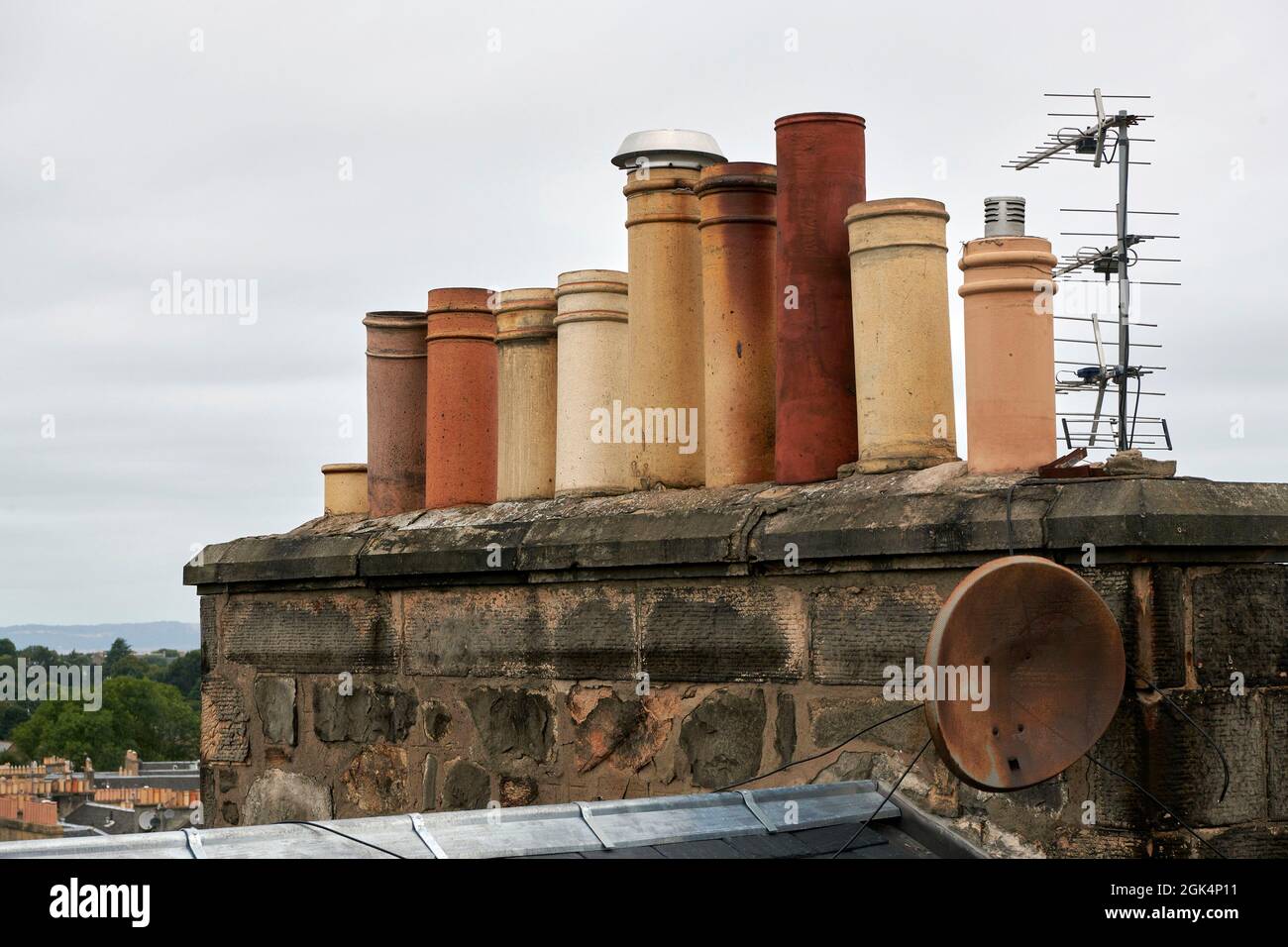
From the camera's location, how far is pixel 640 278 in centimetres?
499

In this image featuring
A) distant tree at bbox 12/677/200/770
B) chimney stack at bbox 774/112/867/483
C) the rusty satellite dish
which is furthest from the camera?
distant tree at bbox 12/677/200/770

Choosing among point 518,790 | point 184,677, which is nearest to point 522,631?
point 518,790

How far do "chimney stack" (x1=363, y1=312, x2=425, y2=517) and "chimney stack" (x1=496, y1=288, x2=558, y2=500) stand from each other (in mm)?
453

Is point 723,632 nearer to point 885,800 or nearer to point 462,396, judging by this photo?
point 885,800

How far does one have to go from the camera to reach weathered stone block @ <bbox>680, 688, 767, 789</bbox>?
4.33 meters

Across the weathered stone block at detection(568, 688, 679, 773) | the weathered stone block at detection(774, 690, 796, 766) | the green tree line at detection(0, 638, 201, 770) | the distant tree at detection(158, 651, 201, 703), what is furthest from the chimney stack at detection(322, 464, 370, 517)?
the distant tree at detection(158, 651, 201, 703)

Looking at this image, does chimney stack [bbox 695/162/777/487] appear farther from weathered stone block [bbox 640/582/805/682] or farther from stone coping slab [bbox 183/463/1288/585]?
weathered stone block [bbox 640/582/805/682]

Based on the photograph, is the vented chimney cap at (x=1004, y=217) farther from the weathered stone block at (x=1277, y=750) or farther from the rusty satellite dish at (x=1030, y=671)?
the weathered stone block at (x=1277, y=750)

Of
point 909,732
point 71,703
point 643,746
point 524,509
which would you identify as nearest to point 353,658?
point 524,509

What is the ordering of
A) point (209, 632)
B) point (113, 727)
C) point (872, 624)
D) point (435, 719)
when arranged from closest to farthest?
point (872, 624) < point (435, 719) < point (209, 632) < point (113, 727)

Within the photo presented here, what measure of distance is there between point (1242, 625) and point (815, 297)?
144 cm

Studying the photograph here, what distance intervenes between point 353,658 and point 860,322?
213 centimetres

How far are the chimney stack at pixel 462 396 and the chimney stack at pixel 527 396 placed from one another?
0.10 meters

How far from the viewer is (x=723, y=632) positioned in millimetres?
4398
